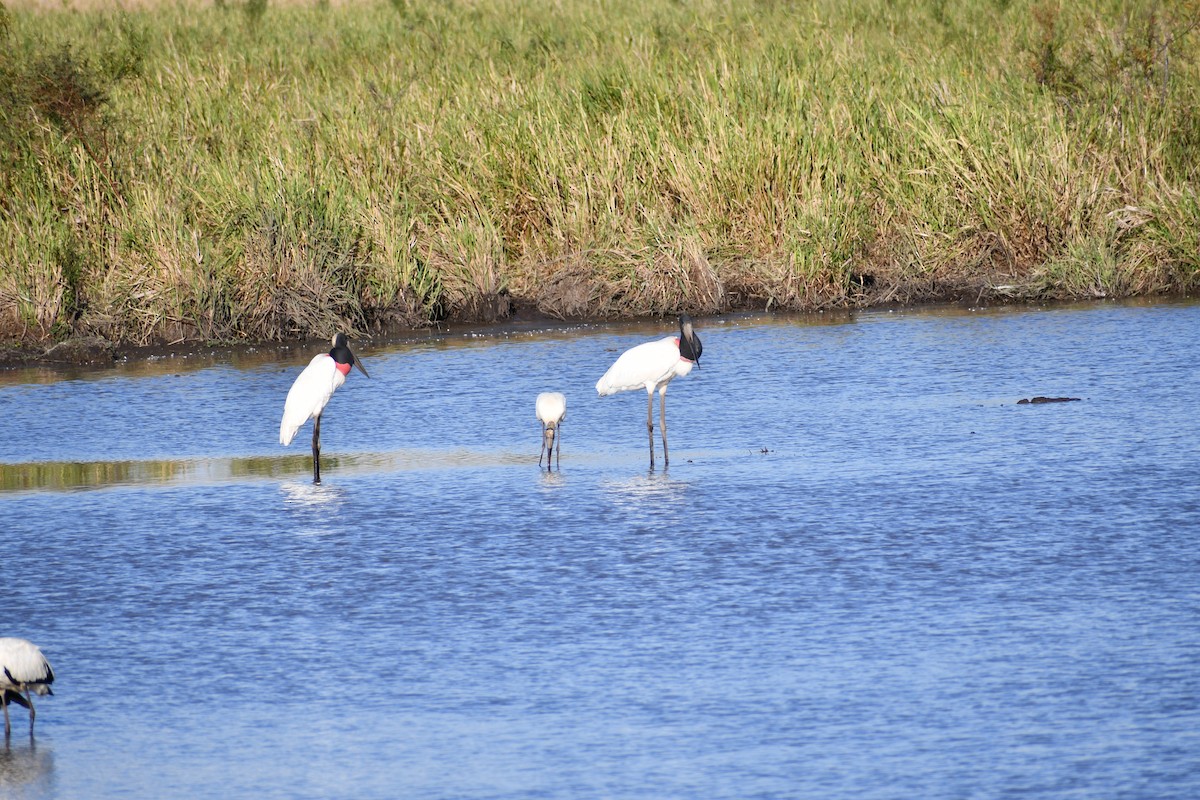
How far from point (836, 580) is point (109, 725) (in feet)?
9.68

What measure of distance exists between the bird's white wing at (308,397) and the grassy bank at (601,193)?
431 cm

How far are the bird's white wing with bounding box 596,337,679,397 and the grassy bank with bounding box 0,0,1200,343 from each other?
4742 millimetres

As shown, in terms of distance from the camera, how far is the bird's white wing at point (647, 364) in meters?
10.3

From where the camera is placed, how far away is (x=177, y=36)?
24281 millimetres

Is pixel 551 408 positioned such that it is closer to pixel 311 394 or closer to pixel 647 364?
pixel 647 364

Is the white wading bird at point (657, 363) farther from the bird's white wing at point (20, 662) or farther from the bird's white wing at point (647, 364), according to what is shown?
the bird's white wing at point (20, 662)

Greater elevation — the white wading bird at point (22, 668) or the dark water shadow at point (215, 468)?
the dark water shadow at point (215, 468)

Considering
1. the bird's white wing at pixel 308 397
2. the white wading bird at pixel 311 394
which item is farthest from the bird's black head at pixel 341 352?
the bird's white wing at pixel 308 397

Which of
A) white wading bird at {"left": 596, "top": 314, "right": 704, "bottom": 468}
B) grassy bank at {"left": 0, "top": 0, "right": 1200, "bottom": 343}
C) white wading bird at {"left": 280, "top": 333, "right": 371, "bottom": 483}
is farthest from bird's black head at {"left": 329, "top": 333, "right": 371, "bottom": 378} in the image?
grassy bank at {"left": 0, "top": 0, "right": 1200, "bottom": 343}

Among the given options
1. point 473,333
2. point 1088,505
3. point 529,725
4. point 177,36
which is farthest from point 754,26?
point 529,725

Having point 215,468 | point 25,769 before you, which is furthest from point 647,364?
point 25,769

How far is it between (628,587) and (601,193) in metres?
8.62

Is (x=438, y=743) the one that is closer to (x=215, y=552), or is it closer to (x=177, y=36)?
(x=215, y=552)

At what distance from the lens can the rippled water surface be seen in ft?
17.1
